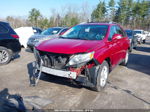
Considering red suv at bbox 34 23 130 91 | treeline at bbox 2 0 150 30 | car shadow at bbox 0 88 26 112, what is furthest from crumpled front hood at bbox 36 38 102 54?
treeline at bbox 2 0 150 30

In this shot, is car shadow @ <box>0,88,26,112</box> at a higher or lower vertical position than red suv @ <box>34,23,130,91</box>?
lower

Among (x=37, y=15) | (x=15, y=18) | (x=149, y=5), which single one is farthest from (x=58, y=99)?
(x=149, y=5)

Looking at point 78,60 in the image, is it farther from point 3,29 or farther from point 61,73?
point 3,29

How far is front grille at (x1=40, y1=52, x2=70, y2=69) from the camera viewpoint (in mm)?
3459

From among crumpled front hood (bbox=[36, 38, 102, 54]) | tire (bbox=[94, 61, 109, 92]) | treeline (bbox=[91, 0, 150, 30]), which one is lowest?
tire (bbox=[94, 61, 109, 92])

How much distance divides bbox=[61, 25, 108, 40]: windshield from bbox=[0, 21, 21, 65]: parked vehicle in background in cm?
286

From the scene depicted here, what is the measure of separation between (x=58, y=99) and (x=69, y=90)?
538 mm

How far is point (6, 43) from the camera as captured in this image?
20.3ft

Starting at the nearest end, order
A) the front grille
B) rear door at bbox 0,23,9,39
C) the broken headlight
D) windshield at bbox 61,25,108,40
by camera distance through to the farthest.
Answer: the broken headlight
the front grille
windshield at bbox 61,25,108,40
rear door at bbox 0,23,9,39

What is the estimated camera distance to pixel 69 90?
152 inches

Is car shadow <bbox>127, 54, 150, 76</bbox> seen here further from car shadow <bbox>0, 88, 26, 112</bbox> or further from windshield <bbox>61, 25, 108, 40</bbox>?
car shadow <bbox>0, 88, 26, 112</bbox>

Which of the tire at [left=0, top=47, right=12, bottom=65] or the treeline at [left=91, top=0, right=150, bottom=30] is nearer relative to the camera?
the tire at [left=0, top=47, right=12, bottom=65]

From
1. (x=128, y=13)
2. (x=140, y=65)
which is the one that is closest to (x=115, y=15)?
(x=128, y=13)

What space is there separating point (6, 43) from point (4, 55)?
53cm
